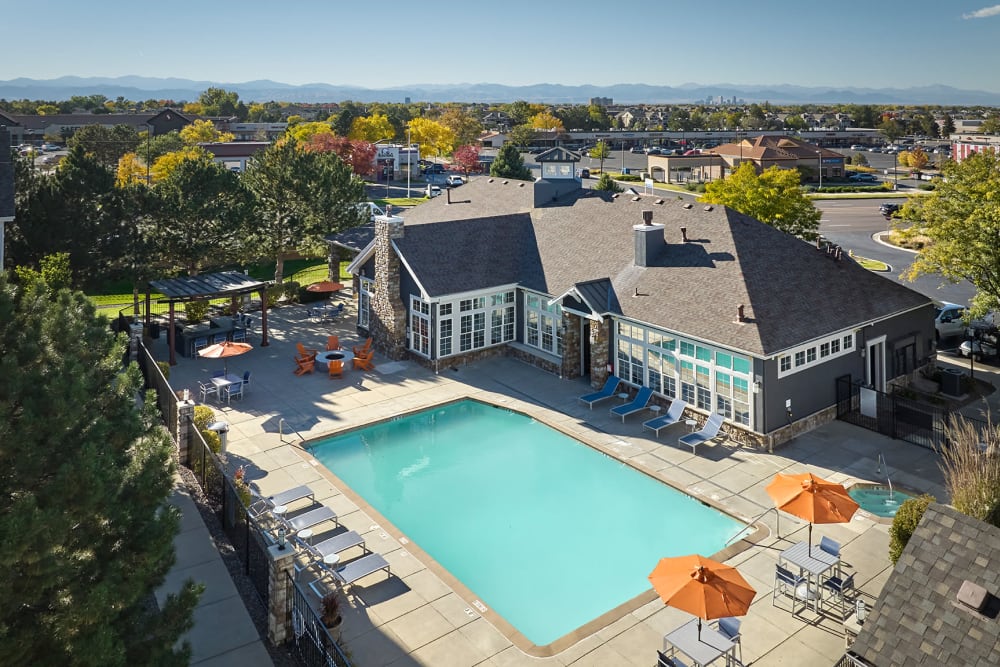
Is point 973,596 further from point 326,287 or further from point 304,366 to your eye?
point 326,287

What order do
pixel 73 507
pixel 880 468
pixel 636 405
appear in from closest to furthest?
1. pixel 73 507
2. pixel 880 468
3. pixel 636 405

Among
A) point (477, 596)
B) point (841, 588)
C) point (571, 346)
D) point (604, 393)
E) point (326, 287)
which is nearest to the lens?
point (841, 588)

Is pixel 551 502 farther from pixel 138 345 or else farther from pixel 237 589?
pixel 138 345

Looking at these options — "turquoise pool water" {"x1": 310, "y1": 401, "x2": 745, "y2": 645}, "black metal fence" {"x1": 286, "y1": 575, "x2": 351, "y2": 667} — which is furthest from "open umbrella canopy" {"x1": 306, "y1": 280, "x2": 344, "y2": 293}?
"black metal fence" {"x1": 286, "y1": 575, "x2": 351, "y2": 667}

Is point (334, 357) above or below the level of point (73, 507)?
below

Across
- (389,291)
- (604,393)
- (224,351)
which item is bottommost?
(604,393)

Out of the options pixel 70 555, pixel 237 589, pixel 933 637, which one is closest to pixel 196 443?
pixel 237 589

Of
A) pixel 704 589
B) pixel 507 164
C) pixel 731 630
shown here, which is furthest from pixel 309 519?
pixel 507 164

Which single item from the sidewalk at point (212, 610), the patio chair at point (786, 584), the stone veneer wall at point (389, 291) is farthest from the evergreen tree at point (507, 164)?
the patio chair at point (786, 584)
